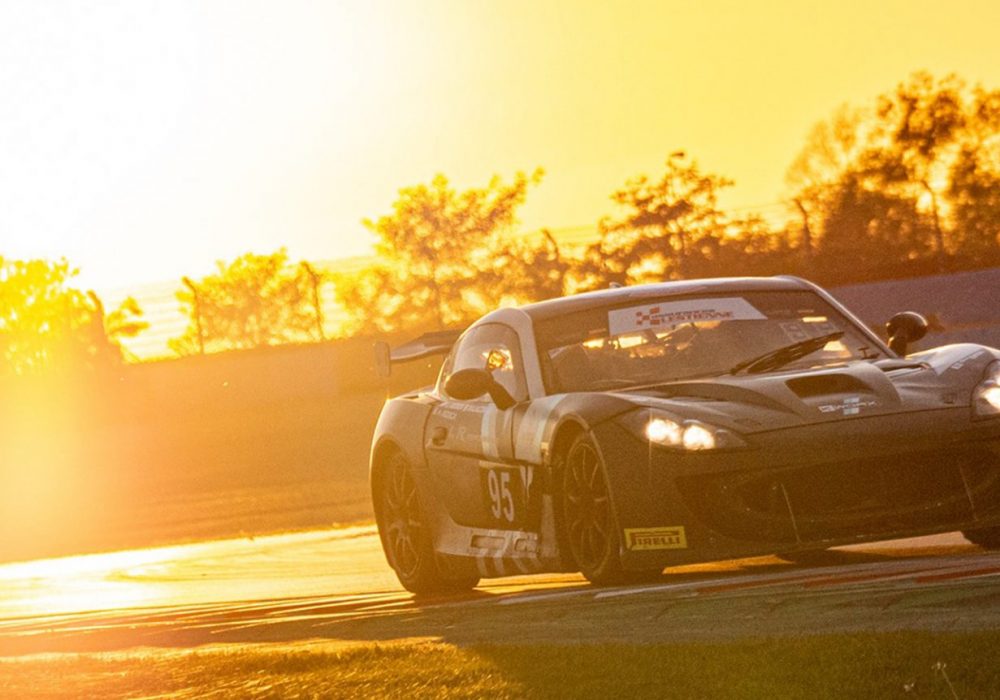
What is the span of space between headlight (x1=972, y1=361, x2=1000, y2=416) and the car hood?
27 millimetres

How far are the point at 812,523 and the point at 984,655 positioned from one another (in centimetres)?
244

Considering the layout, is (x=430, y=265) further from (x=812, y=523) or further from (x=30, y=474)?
(x=812, y=523)

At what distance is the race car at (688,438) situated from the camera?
756 centimetres

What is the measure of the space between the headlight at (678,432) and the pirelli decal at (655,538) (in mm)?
302

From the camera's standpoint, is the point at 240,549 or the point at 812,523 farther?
the point at 240,549

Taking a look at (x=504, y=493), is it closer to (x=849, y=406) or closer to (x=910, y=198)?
(x=849, y=406)

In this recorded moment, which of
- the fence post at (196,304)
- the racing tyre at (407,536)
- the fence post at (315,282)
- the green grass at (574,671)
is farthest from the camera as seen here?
the fence post at (196,304)

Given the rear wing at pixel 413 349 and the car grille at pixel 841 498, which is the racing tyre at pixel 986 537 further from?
the rear wing at pixel 413 349

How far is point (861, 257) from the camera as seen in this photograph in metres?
28.8

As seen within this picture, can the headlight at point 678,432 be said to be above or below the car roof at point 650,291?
below

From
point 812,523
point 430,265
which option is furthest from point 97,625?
point 430,265

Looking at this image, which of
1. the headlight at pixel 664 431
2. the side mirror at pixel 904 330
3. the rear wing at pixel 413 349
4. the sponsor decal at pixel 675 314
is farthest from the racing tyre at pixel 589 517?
the rear wing at pixel 413 349

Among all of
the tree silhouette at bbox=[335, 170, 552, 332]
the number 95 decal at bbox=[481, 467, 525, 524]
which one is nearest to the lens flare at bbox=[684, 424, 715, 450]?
the number 95 decal at bbox=[481, 467, 525, 524]

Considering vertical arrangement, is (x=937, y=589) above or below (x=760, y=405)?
below
